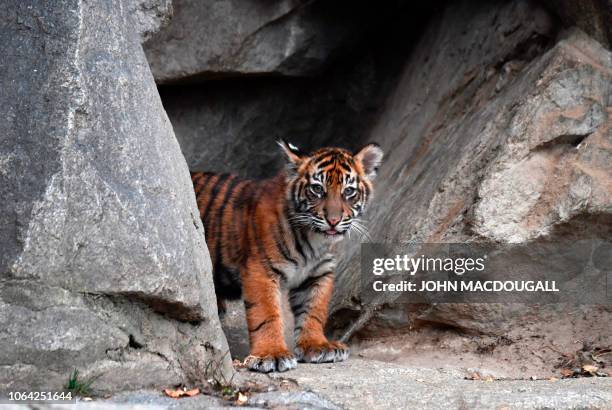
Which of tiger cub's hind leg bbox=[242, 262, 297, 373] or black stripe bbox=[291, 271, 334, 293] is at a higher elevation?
black stripe bbox=[291, 271, 334, 293]

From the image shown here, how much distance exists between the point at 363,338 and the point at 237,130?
2.42 metres

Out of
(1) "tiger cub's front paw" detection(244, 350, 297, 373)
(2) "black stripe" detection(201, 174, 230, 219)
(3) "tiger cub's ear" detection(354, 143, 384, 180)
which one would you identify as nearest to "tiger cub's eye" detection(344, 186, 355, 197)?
(3) "tiger cub's ear" detection(354, 143, 384, 180)

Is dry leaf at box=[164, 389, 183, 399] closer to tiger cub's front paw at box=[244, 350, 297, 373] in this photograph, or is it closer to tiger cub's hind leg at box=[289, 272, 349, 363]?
tiger cub's front paw at box=[244, 350, 297, 373]

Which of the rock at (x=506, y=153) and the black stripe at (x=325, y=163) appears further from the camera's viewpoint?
the black stripe at (x=325, y=163)

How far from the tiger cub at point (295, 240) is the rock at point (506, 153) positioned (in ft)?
1.42

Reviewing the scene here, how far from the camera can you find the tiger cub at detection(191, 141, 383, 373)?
20.6ft

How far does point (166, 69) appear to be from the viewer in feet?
25.6

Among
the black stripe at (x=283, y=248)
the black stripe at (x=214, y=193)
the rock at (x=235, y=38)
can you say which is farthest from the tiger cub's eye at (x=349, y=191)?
the rock at (x=235, y=38)

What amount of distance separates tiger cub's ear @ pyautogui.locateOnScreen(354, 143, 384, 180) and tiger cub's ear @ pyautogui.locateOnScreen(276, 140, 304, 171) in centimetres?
38

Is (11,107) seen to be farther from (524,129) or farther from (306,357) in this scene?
(524,129)

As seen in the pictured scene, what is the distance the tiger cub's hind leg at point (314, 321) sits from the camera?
6188 millimetres

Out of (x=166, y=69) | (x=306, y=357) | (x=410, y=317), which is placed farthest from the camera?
(x=166, y=69)

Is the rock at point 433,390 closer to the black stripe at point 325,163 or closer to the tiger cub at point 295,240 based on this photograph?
the tiger cub at point 295,240

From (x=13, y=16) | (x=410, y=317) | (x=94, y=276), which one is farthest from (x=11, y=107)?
(x=410, y=317)
